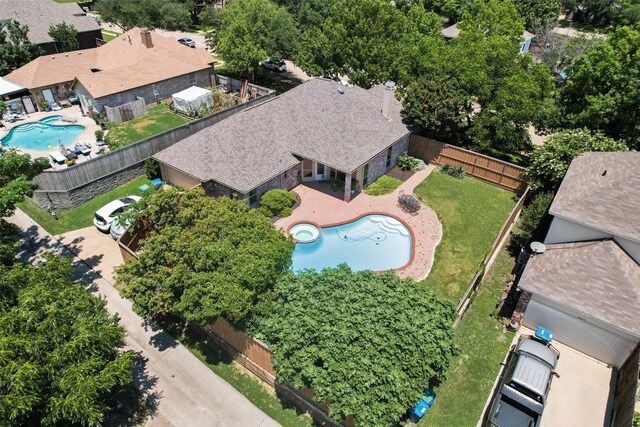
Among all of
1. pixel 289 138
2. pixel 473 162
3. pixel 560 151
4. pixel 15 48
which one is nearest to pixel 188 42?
pixel 15 48

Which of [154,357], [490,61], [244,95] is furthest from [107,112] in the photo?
[490,61]

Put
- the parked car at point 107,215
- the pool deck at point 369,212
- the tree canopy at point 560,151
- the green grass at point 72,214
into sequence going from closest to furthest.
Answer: the parked car at point 107,215, the pool deck at point 369,212, the tree canopy at point 560,151, the green grass at point 72,214

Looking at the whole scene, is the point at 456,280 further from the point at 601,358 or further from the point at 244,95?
the point at 244,95

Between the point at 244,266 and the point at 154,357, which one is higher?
the point at 244,266

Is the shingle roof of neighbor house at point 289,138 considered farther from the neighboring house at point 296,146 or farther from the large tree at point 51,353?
the large tree at point 51,353

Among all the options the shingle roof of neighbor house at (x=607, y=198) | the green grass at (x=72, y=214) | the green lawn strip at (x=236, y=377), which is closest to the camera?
the green lawn strip at (x=236, y=377)

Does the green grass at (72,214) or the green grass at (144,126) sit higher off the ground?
the green grass at (144,126)

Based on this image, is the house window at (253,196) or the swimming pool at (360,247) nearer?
the swimming pool at (360,247)

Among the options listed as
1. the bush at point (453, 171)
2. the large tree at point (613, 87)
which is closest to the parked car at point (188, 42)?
the bush at point (453, 171)

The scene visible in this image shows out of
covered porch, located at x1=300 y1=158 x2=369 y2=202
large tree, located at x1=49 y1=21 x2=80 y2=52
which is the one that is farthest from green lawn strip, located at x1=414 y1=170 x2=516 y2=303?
large tree, located at x1=49 y1=21 x2=80 y2=52
